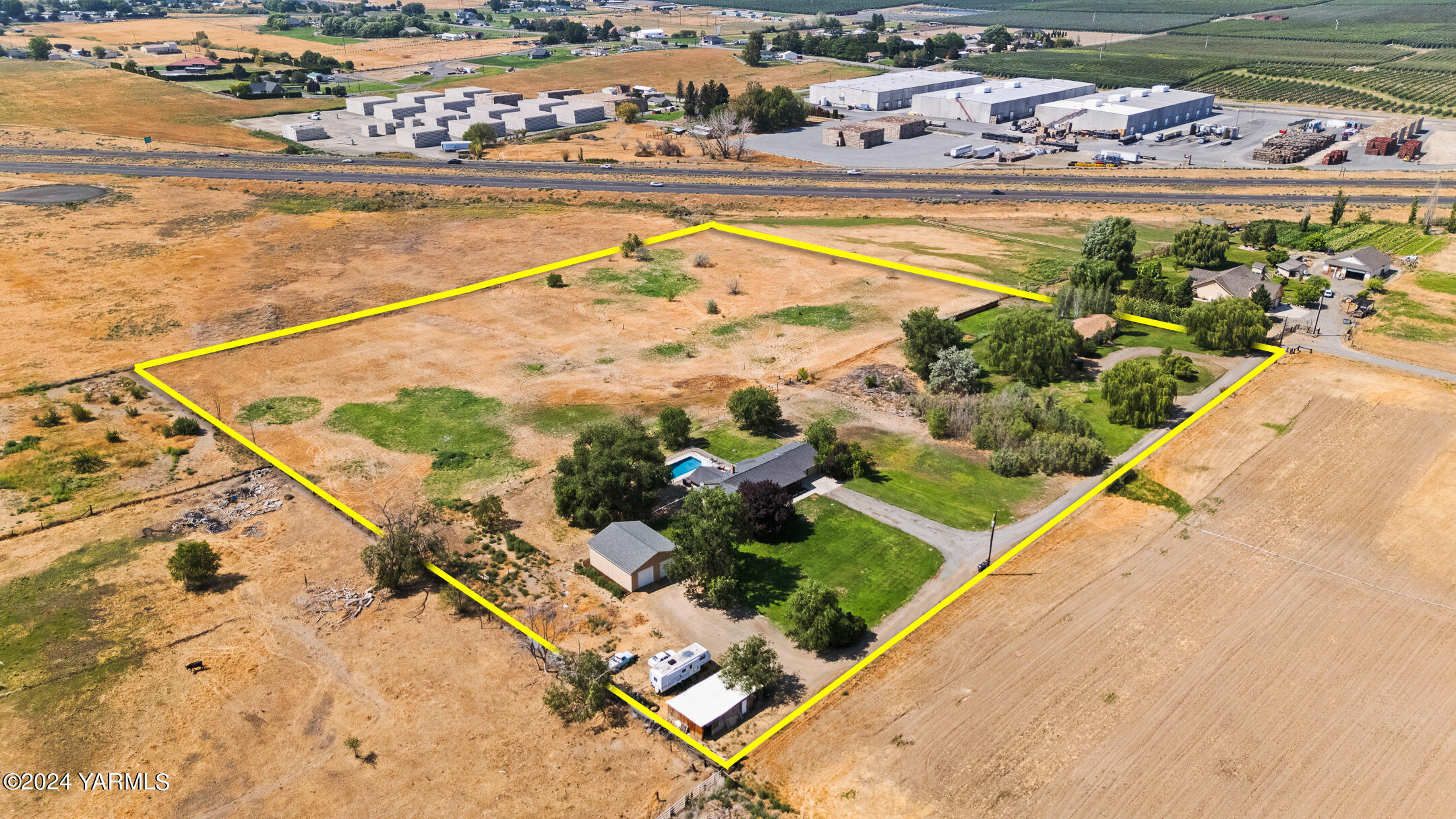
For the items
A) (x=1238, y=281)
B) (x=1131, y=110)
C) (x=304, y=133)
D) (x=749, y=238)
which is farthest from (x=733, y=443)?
(x=304, y=133)

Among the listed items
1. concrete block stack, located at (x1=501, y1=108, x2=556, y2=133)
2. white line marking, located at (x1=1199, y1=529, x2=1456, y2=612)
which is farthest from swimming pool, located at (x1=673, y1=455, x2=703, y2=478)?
concrete block stack, located at (x1=501, y1=108, x2=556, y2=133)

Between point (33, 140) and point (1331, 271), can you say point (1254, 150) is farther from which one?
point (33, 140)

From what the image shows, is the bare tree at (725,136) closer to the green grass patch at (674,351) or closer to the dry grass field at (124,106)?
the dry grass field at (124,106)

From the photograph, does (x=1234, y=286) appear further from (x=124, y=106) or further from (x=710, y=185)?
(x=124, y=106)

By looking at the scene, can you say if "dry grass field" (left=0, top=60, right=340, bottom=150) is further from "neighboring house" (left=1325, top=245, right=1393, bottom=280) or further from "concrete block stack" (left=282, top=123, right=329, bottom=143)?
"neighboring house" (left=1325, top=245, right=1393, bottom=280)

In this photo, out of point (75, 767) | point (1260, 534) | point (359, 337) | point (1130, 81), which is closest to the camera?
point (75, 767)

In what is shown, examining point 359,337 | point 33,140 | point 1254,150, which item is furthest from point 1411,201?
point 33,140
